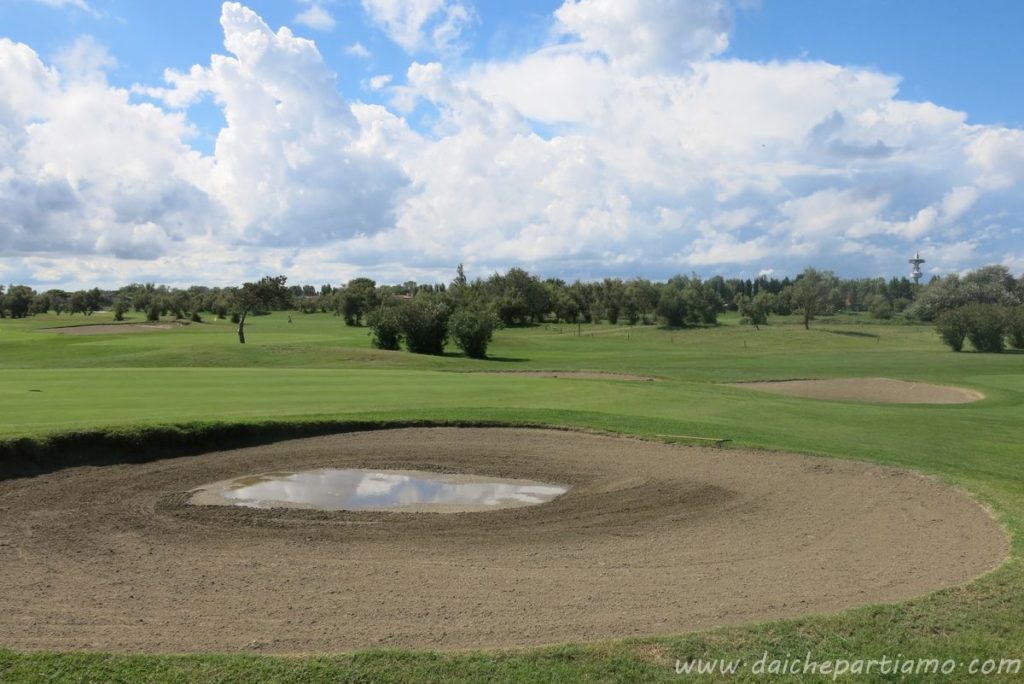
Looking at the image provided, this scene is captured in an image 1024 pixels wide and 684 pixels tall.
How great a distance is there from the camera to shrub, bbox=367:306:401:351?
65.3 meters

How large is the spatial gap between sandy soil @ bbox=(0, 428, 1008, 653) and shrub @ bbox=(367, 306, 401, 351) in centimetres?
4855

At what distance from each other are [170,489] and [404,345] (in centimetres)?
5555

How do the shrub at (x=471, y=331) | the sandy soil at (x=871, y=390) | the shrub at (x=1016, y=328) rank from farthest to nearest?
the shrub at (x=1016, y=328) < the shrub at (x=471, y=331) < the sandy soil at (x=871, y=390)

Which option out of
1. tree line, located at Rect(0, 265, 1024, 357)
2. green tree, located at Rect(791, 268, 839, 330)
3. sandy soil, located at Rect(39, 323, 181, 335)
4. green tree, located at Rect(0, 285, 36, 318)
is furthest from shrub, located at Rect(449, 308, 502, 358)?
green tree, located at Rect(0, 285, 36, 318)

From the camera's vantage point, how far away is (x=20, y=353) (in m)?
58.4

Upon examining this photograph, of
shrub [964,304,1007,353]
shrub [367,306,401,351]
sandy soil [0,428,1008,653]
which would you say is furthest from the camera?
shrub [964,304,1007,353]

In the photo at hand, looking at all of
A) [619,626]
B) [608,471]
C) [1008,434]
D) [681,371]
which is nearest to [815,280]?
[681,371]

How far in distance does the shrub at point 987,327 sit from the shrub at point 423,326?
183 feet

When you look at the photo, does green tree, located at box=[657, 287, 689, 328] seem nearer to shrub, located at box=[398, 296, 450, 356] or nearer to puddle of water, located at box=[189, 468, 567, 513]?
shrub, located at box=[398, 296, 450, 356]

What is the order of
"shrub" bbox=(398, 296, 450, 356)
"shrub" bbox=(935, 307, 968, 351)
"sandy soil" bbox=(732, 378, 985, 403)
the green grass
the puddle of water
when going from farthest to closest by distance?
1. "shrub" bbox=(935, 307, 968, 351)
2. "shrub" bbox=(398, 296, 450, 356)
3. "sandy soil" bbox=(732, 378, 985, 403)
4. the puddle of water
5. the green grass

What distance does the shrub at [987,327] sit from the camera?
74.3 meters

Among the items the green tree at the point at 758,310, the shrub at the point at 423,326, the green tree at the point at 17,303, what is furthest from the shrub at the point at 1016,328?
the green tree at the point at 17,303

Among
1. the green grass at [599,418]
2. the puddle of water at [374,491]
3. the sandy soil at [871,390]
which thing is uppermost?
the green grass at [599,418]

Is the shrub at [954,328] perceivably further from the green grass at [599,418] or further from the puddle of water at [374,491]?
the puddle of water at [374,491]
